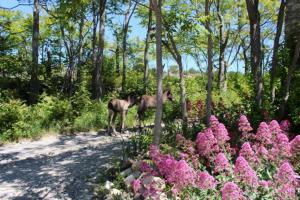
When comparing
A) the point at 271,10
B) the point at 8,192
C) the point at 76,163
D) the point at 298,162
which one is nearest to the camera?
the point at 298,162

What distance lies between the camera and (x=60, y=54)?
2548 cm

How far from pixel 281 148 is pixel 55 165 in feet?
22.3

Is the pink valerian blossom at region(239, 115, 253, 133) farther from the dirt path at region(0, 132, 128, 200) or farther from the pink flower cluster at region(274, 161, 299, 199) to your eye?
the dirt path at region(0, 132, 128, 200)

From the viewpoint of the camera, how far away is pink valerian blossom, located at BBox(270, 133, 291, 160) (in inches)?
217

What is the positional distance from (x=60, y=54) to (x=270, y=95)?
17.6 meters

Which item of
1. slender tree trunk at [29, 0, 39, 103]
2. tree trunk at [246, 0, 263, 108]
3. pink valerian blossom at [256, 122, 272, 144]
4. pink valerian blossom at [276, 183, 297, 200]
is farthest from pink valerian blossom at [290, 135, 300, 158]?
slender tree trunk at [29, 0, 39, 103]

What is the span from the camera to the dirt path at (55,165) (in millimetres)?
8393

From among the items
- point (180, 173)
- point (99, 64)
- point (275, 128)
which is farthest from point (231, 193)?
point (99, 64)

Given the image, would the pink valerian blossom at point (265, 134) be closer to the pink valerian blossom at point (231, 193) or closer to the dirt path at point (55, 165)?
the pink valerian blossom at point (231, 193)

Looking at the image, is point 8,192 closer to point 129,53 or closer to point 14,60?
point 14,60

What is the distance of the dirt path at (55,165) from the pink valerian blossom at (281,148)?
3.94 metres

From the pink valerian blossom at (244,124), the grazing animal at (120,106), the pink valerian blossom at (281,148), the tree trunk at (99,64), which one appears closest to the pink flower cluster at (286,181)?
the pink valerian blossom at (281,148)

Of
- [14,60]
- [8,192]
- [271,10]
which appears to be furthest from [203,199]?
[271,10]

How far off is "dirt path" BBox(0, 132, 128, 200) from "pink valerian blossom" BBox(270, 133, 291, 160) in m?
3.94
